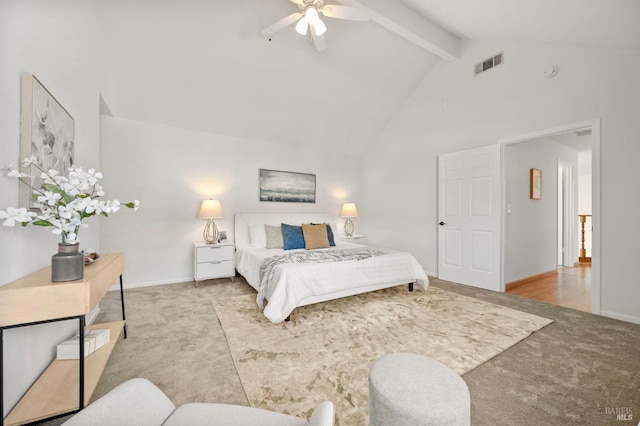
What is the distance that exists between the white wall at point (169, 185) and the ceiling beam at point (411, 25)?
2721 mm

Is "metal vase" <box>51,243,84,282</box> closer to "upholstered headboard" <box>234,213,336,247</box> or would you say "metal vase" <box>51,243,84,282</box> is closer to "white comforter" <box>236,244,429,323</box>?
"white comforter" <box>236,244,429,323</box>

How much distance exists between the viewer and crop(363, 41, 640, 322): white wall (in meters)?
2.77

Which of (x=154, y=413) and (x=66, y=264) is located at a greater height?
(x=66, y=264)

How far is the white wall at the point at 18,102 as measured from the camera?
1.31 metres

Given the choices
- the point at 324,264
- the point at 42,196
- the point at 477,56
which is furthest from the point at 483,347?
the point at 477,56

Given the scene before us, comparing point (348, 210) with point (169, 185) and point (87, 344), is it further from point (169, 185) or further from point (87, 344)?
point (87, 344)

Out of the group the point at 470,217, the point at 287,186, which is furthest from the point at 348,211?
the point at 470,217

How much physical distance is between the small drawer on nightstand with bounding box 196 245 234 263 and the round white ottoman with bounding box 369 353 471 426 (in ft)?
11.1

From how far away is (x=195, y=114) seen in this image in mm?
4176

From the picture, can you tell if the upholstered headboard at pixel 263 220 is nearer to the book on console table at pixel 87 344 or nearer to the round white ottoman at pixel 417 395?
the book on console table at pixel 87 344

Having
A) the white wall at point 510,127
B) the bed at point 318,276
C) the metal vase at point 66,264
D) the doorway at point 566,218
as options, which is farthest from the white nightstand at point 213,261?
the doorway at point 566,218

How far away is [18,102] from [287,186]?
3.94m

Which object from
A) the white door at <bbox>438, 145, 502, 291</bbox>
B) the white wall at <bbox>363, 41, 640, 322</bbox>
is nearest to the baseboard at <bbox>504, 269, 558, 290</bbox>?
the white door at <bbox>438, 145, 502, 291</bbox>

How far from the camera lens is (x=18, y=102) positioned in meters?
1.42
